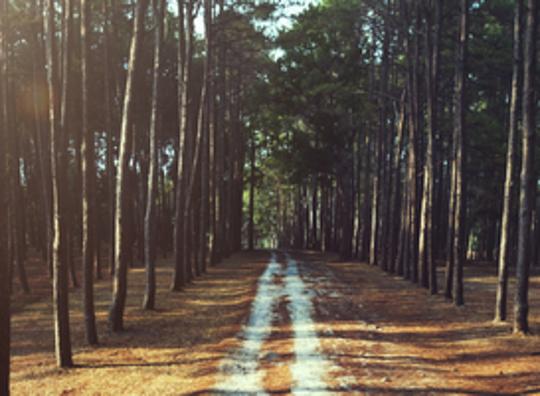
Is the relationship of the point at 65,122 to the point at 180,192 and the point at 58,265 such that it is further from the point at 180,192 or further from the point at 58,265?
the point at 180,192

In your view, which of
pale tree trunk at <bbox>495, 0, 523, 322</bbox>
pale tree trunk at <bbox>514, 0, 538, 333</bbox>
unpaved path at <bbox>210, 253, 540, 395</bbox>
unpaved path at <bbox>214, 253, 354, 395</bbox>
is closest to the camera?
unpaved path at <bbox>214, 253, 354, 395</bbox>

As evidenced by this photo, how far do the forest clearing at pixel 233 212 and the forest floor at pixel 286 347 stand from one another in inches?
2.9

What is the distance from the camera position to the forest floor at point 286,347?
9641mm

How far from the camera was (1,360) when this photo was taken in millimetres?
7555

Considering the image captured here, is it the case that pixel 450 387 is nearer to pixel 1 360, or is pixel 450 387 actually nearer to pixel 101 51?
pixel 1 360

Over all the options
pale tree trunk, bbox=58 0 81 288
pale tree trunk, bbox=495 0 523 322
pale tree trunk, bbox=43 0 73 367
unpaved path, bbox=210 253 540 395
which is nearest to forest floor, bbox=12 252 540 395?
unpaved path, bbox=210 253 540 395

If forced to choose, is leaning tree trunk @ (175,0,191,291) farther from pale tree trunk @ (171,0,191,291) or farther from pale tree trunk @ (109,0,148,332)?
pale tree trunk @ (109,0,148,332)

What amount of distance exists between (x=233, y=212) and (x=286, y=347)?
1401 inches

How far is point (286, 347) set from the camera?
1197 cm

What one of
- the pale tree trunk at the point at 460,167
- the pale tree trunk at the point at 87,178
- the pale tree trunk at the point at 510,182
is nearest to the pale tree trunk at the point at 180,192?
the pale tree trunk at the point at 87,178

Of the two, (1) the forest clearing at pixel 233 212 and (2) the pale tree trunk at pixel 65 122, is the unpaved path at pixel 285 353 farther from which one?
(2) the pale tree trunk at pixel 65 122

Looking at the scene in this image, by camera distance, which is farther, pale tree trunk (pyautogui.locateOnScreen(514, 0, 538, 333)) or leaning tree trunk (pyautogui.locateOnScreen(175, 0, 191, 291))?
leaning tree trunk (pyautogui.locateOnScreen(175, 0, 191, 291))

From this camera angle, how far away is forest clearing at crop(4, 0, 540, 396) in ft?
35.8

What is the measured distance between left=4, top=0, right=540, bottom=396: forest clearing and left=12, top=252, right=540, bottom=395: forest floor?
0.24 ft
